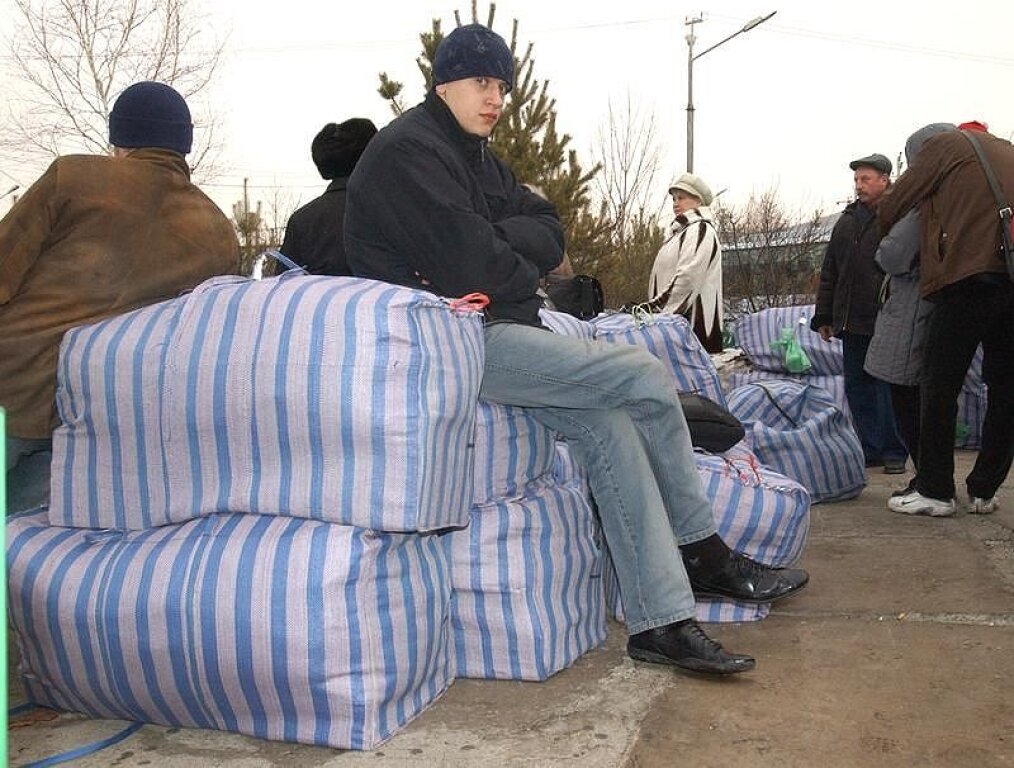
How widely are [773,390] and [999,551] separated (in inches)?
62.2

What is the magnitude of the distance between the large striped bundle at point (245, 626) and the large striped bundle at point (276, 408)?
0.28ft

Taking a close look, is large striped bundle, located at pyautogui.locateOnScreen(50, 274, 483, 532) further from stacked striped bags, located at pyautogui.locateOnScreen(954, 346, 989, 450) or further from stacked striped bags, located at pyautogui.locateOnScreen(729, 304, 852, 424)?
stacked striped bags, located at pyautogui.locateOnScreen(954, 346, 989, 450)

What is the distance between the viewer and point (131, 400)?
265 centimetres

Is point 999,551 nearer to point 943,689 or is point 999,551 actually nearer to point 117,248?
point 943,689

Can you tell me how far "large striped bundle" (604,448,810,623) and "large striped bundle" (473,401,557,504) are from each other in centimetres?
54

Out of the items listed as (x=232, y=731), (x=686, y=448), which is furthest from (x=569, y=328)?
(x=232, y=731)

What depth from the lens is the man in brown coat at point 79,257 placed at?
2867 mm

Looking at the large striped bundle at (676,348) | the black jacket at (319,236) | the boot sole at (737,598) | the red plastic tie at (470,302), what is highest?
the black jacket at (319,236)

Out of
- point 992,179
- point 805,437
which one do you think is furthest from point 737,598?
point 992,179

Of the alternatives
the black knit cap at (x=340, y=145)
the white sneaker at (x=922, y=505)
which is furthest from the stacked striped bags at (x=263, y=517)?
the white sneaker at (x=922, y=505)

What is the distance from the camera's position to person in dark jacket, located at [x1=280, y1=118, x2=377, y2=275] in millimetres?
4031

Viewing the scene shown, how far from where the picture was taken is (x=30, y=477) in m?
3.04

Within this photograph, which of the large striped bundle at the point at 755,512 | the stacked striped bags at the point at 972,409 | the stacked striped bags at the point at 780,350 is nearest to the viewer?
the large striped bundle at the point at 755,512

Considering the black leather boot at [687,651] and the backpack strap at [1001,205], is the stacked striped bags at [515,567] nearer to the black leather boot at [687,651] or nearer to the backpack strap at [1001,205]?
the black leather boot at [687,651]
